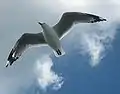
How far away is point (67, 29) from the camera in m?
13.9

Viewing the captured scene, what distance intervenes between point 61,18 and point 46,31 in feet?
3.53

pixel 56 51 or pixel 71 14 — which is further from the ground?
pixel 71 14

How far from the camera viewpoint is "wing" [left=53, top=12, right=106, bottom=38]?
13766mm

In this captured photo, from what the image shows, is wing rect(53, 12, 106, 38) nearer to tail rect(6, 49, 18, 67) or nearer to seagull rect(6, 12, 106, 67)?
seagull rect(6, 12, 106, 67)

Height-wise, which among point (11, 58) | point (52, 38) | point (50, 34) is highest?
point (50, 34)

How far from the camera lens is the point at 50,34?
43.5 feet

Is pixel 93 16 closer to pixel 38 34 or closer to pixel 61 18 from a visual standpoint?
pixel 61 18

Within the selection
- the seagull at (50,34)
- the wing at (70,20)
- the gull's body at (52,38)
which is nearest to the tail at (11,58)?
the seagull at (50,34)

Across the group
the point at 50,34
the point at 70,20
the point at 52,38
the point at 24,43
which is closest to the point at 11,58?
the point at 24,43

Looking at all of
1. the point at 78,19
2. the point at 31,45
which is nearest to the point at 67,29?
the point at 78,19

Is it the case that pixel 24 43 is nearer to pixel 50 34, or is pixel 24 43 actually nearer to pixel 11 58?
pixel 11 58

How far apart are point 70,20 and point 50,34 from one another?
45.7 inches

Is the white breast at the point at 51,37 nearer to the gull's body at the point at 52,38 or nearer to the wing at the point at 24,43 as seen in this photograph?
the gull's body at the point at 52,38

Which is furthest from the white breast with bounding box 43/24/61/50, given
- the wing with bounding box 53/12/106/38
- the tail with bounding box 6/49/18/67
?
the tail with bounding box 6/49/18/67
